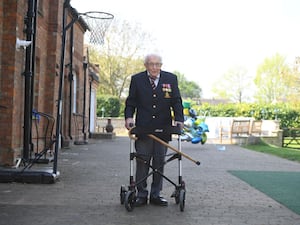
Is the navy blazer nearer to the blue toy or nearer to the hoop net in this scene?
the hoop net

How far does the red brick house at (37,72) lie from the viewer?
9.80 metres

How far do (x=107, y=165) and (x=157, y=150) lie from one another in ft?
17.7

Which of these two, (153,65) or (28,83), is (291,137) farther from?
(153,65)

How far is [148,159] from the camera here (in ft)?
20.8

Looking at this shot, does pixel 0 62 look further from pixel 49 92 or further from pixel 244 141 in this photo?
pixel 244 141

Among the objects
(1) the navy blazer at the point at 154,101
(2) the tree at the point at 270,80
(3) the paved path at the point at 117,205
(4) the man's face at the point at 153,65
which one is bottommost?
(3) the paved path at the point at 117,205

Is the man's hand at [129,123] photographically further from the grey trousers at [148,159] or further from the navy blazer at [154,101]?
the grey trousers at [148,159]

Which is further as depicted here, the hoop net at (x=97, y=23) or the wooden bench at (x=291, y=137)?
the wooden bench at (x=291, y=137)

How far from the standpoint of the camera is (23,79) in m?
10.7

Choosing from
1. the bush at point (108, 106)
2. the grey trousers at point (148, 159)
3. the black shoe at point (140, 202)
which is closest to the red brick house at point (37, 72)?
the grey trousers at point (148, 159)

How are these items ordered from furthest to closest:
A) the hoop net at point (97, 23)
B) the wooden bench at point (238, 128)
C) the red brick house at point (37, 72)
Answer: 1. the wooden bench at point (238, 128)
2. the hoop net at point (97, 23)
3. the red brick house at point (37, 72)

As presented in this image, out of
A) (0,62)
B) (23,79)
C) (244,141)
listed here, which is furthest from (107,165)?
(244,141)

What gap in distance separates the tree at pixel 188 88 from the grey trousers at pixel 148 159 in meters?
97.0

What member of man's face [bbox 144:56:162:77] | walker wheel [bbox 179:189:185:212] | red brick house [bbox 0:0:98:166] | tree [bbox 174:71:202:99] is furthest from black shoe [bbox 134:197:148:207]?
tree [bbox 174:71:202:99]
